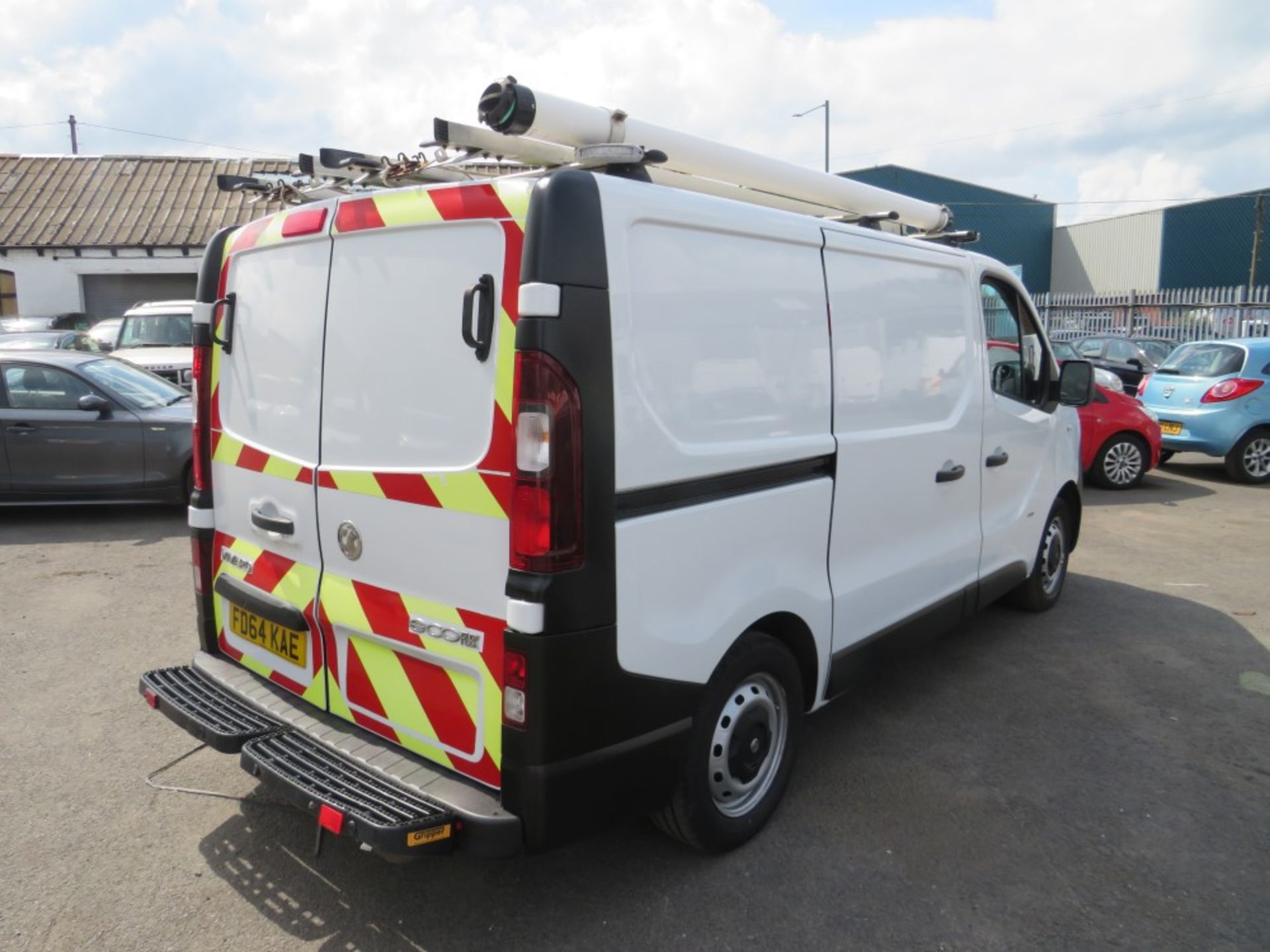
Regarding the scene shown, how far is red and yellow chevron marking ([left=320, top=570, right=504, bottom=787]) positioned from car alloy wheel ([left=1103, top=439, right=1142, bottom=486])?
31.1ft

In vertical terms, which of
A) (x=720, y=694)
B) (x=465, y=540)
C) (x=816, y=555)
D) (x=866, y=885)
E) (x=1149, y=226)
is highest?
(x=1149, y=226)

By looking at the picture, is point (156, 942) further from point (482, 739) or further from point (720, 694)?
point (720, 694)

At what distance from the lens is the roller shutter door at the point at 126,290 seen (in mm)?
22141

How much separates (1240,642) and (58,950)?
5.75m

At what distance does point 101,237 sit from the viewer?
22078 millimetres

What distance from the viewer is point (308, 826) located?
328cm

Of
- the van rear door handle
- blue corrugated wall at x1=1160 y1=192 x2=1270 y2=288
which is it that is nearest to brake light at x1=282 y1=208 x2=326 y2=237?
the van rear door handle

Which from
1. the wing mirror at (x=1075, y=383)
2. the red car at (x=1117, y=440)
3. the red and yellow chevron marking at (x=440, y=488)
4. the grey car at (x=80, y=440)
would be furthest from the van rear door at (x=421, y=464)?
the red car at (x=1117, y=440)

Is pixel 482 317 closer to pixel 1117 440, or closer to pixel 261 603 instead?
pixel 261 603

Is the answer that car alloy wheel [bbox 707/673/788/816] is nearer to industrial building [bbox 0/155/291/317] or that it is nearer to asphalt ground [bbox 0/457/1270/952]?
asphalt ground [bbox 0/457/1270/952]

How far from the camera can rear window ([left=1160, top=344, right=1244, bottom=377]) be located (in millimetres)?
10727

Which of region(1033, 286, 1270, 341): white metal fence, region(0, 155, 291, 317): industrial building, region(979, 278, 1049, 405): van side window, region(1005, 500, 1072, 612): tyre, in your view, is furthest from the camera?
Answer: region(0, 155, 291, 317): industrial building

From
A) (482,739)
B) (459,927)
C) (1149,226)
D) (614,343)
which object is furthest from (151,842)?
(1149,226)

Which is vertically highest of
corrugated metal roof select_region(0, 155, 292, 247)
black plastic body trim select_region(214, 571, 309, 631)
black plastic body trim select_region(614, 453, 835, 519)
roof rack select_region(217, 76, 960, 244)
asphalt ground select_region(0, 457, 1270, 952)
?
corrugated metal roof select_region(0, 155, 292, 247)
